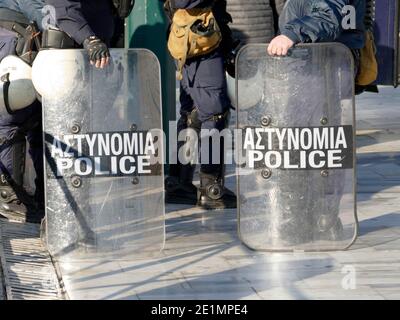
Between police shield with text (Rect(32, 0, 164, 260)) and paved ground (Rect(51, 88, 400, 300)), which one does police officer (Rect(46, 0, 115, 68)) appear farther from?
paved ground (Rect(51, 88, 400, 300))

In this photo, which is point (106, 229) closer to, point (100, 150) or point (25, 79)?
point (100, 150)

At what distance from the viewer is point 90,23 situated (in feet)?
27.7

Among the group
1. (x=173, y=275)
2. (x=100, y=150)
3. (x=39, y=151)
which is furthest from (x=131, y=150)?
(x=39, y=151)

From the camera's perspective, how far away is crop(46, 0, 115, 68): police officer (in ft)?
25.3

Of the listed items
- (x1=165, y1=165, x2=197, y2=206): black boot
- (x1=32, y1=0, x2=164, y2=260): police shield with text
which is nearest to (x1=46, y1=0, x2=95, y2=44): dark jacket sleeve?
(x1=32, y1=0, x2=164, y2=260): police shield with text

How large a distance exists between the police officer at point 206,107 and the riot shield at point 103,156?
3.69 feet

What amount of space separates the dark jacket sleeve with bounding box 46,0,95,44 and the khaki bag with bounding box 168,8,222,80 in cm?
79

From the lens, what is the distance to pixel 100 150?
25.7ft

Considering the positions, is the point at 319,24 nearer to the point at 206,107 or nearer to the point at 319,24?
the point at 319,24

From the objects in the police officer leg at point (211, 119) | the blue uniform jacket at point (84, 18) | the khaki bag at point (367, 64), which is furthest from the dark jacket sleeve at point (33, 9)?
the khaki bag at point (367, 64)

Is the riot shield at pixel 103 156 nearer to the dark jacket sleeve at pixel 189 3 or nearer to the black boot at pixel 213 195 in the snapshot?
the dark jacket sleeve at pixel 189 3

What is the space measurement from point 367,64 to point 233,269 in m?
1.65

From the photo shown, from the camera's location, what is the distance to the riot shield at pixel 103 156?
7.81 meters
